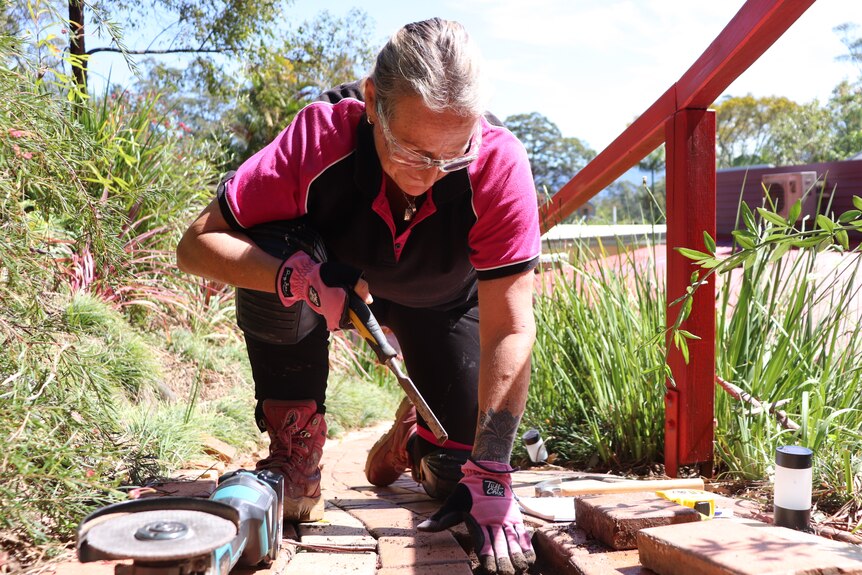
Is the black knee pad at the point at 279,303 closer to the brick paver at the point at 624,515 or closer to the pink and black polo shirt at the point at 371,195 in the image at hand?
the pink and black polo shirt at the point at 371,195

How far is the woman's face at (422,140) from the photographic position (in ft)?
6.86

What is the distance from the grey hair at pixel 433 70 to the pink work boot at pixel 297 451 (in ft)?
3.37

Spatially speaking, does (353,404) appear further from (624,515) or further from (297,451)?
(624,515)

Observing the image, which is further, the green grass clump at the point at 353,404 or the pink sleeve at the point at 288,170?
the green grass clump at the point at 353,404

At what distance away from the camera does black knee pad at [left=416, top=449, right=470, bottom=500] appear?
274cm

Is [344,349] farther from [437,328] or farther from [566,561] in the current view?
[566,561]

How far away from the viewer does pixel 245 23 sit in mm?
10758

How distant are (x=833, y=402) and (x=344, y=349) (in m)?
4.07

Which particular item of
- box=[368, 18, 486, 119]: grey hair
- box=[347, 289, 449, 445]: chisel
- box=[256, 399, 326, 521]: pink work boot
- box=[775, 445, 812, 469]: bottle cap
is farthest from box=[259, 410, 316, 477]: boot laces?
box=[775, 445, 812, 469]: bottle cap

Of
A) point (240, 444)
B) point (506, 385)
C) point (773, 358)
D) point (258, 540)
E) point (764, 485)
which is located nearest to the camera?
point (258, 540)

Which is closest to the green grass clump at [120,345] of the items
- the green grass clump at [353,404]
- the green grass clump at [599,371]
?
the green grass clump at [353,404]

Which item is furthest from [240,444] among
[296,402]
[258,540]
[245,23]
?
[245,23]

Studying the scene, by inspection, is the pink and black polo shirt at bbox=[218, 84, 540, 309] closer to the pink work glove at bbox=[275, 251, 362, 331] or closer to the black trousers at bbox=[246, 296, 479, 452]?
the pink work glove at bbox=[275, 251, 362, 331]

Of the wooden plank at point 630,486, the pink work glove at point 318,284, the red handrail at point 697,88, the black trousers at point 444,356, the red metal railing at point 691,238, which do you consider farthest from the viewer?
the black trousers at point 444,356
